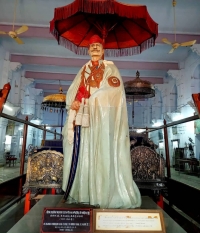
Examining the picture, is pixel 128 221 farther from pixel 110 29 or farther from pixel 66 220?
pixel 110 29

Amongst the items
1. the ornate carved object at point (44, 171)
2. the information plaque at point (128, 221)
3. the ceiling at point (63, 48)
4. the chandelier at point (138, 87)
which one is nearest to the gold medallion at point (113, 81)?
the information plaque at point (128, 221)

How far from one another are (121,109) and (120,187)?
0.71 metres

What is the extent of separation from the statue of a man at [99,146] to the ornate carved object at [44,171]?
1119mm

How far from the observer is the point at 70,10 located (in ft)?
6.73

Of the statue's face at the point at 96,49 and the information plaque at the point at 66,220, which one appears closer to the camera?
the information plaque at the point at 66,220

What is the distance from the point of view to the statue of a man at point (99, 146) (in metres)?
1.71

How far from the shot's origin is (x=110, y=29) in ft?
7.81

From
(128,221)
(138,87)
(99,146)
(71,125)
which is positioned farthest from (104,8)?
(138,87)

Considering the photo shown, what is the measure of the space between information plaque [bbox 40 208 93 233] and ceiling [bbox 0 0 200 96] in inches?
235

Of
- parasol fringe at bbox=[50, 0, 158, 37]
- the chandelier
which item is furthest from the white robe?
the chandelier

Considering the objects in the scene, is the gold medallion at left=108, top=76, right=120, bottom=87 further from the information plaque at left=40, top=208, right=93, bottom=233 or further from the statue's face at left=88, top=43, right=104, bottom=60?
the information plaque at left=40, top=208, right=93, bottom=233

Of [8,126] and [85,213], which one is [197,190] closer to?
[85,213]

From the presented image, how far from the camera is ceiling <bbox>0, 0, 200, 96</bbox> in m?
5.91

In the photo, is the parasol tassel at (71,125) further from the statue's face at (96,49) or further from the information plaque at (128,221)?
the information plaque at (128,221)
